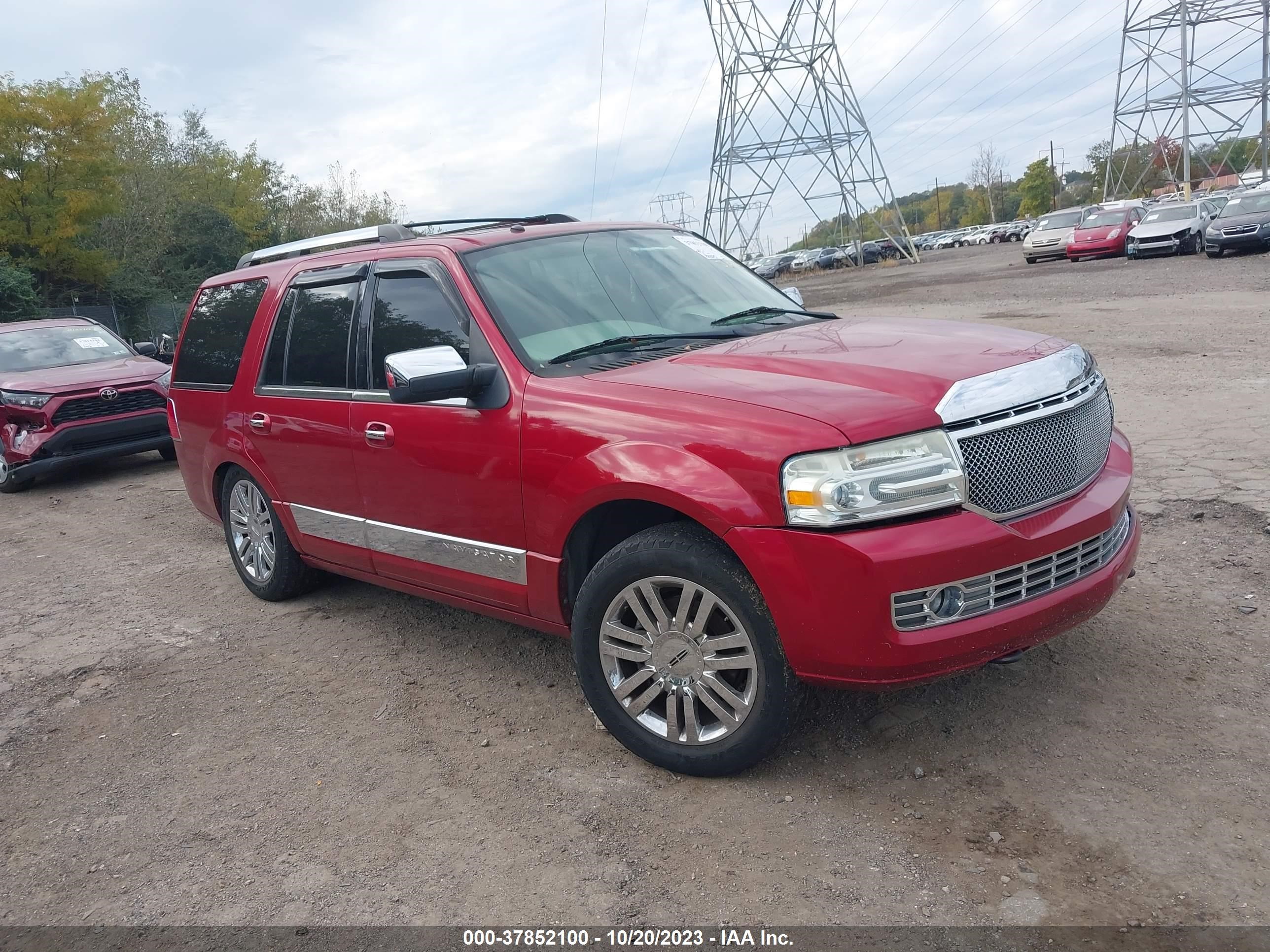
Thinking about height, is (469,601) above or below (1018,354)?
below

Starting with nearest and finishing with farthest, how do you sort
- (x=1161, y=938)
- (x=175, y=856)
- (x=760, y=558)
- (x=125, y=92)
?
(x=1161, y=938)
(x=760, y=558)
(x=175, y=856)
(x=125, y=92)

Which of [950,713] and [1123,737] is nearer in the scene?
[1123,737]

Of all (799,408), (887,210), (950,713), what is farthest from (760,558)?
(887,210)

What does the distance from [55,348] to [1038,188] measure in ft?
368

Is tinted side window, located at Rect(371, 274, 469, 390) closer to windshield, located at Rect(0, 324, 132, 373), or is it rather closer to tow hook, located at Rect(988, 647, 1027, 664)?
tow hook, located at Rect(988, 647, 1027, 664)

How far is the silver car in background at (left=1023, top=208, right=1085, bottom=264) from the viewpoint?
106ft

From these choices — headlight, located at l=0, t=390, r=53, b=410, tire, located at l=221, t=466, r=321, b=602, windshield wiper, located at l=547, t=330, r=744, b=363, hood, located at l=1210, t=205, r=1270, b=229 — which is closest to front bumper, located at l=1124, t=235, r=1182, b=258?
hood, located at l=1210, t=205, r=1270, b=229

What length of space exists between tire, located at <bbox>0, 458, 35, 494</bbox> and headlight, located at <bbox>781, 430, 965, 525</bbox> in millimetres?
9676

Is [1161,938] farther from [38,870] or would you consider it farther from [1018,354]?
[38,870]

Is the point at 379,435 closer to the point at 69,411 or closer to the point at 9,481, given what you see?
the point at 69,411

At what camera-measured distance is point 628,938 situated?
2.71m

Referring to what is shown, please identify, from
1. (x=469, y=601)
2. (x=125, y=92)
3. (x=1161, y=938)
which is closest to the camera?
(x=1161, y=938)

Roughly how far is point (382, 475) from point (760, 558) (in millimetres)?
1989

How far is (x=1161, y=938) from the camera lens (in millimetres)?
2492
